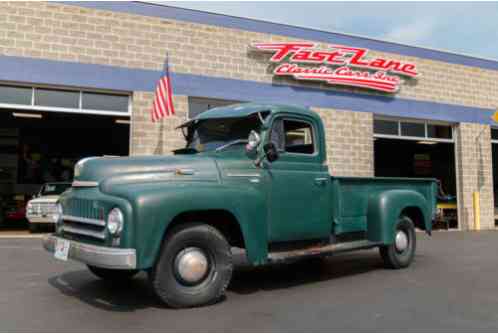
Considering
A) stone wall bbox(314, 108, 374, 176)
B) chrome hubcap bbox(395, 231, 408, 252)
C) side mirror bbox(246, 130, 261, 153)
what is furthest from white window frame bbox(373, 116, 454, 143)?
side mirror bbox(246, 130, 261, 153)

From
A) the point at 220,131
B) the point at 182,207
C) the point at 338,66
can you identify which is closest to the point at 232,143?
the point at 220,131

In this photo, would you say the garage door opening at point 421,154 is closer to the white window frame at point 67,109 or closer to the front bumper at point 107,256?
the white window frame at point 67,109

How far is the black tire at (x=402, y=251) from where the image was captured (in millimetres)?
6891

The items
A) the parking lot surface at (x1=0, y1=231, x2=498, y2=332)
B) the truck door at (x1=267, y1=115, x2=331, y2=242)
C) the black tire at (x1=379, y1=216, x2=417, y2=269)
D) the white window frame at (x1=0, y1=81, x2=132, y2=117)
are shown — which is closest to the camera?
the parking lot surface at (x1=0, y1=231, x2=498, y2=332)

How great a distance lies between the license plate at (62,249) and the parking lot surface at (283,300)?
1.68 feet

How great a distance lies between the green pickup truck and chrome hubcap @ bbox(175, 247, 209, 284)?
0.4 inches

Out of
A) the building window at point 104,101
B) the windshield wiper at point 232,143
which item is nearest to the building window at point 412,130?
the building window at point 104,101

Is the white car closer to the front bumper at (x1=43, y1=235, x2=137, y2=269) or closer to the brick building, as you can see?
the brick building

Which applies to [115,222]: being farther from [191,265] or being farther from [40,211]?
[40,211]

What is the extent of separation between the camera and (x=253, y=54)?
13680 mm

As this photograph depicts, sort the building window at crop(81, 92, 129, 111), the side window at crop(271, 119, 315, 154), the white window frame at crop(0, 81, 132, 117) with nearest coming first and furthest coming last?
the side window at crop(271, 119, 315, 154) < the white window frame at crop(0, 81, 132, 117) < the building window at crop(81, 92, 129, 111)

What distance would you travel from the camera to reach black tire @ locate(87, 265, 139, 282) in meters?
5.75

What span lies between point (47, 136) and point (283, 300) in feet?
75.1

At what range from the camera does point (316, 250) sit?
5660mm
